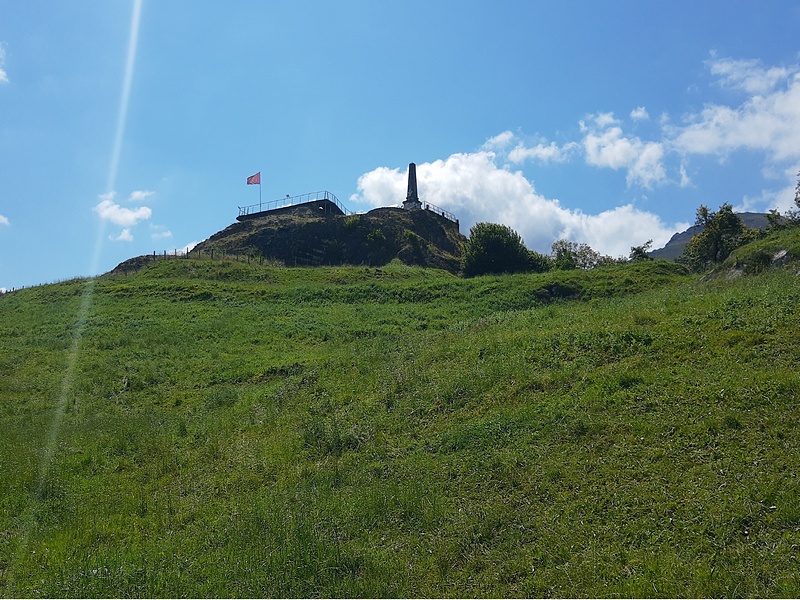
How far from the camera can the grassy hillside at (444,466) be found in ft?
21.9

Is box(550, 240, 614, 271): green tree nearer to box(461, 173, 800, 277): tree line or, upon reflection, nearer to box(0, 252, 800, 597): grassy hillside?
box(461, 173, 800, 277): tree line

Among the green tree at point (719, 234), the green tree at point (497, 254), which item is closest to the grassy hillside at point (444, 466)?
the green tree at point (497, 254)

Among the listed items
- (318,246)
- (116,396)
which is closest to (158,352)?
(116,396)

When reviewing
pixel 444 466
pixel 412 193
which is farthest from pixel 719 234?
pixel 444 466

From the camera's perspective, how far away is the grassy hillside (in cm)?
667

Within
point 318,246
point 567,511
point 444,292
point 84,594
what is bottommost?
point 84,594

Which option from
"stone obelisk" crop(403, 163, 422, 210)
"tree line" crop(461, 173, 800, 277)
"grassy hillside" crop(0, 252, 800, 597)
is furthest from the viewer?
"stone obelisk" crop(403, 163, 422, 210)

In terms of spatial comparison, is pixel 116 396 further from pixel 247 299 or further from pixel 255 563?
pixel 247 299

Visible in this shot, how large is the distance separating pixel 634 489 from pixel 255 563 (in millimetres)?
5080

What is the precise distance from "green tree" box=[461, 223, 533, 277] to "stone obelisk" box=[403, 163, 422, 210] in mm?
24258

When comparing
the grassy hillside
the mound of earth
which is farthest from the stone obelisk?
the grassy hillside

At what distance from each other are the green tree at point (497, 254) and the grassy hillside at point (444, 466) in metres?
33.8

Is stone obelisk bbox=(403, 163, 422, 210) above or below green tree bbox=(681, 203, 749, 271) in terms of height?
above

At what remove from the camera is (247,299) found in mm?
36562
